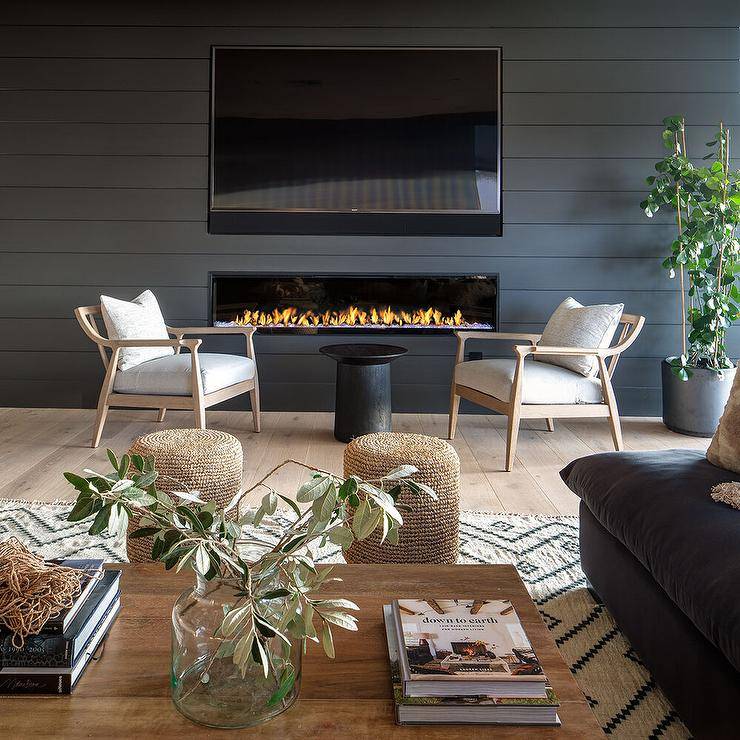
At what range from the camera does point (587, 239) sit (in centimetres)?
479

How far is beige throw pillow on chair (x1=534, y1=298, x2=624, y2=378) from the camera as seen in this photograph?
3.79m

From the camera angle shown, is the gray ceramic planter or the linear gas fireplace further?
the linear gas fireplace

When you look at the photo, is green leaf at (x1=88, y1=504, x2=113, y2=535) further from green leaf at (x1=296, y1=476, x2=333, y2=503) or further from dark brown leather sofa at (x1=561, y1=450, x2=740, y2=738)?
dark brown leather sofa at (x1=561, y1=450, x2=740, y2=738)

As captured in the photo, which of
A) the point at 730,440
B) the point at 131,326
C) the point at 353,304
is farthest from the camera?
the point at 353,304

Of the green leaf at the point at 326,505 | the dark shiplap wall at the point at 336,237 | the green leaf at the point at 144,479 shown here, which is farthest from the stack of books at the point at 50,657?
the dark shiplap wall at the point at 336,237

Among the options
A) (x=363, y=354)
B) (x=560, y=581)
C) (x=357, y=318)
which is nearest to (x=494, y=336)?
Result: (x=363, y=354)

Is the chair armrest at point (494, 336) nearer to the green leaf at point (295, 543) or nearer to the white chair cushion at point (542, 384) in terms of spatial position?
the white chair cushion at point (542, 384)

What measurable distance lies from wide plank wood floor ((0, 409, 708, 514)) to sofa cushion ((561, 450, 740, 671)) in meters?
1.00

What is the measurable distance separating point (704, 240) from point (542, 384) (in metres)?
1.53

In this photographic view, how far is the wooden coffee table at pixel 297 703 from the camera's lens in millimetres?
1001

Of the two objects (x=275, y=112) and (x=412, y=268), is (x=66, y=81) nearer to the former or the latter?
(x=275, y=112)

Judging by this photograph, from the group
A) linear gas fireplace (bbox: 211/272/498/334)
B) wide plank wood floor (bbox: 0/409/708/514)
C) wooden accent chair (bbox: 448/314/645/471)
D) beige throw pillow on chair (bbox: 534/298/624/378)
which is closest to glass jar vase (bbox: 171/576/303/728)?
wide plank wood floor (bbox: 0/409/708/514)

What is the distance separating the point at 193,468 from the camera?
204 cm

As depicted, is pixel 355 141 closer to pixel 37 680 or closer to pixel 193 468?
pixel 193 468
